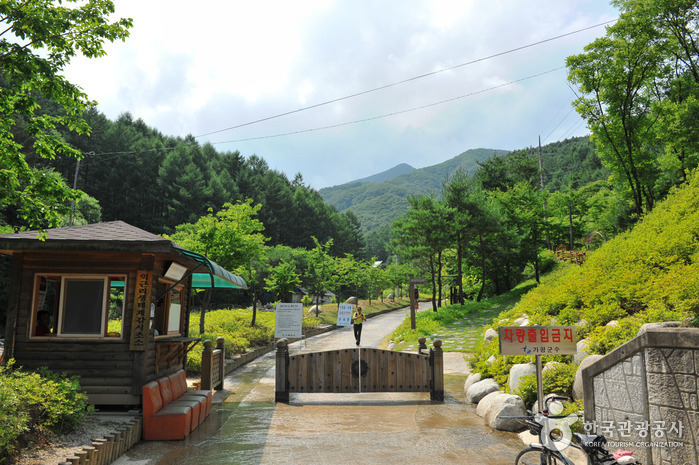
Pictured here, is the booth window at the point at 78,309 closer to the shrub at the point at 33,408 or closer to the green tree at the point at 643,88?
the shrub at the point at 33,408

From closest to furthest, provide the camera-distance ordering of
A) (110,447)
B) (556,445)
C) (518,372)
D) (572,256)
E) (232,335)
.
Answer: (556,445)
(110,447)
(518,372)
(232,335)
(572,256)

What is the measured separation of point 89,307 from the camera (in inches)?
294

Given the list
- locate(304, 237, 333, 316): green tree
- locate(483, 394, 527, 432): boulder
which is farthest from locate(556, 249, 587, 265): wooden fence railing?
locate(483, 394, 527, 432): boulder

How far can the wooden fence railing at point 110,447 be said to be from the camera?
481cm

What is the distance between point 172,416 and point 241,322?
46.1 feet

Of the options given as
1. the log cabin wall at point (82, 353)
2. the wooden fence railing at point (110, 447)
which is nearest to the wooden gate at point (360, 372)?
the log cabin wall at point (82, 353)

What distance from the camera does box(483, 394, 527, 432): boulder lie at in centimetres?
696

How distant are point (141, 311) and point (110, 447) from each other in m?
2.32

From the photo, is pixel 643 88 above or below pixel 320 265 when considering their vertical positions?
above

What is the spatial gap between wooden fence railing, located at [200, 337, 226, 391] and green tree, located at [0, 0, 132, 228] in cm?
409

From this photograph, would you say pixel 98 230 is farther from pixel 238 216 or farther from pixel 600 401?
pixel 238 216

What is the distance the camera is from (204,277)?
12.0 meters

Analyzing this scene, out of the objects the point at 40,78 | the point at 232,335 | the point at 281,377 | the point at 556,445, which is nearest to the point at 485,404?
→ the point at 556,445

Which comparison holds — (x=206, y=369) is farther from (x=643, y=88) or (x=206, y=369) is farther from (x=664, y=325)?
(x=643, y=88)
